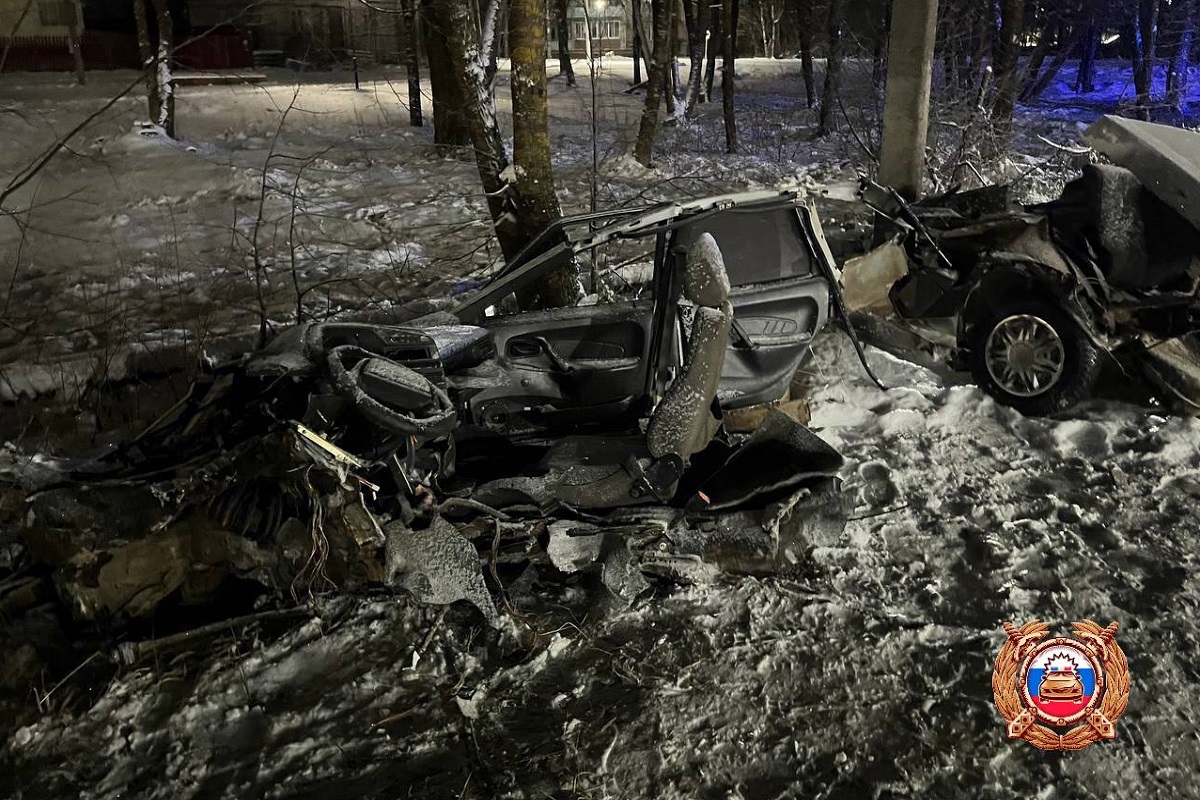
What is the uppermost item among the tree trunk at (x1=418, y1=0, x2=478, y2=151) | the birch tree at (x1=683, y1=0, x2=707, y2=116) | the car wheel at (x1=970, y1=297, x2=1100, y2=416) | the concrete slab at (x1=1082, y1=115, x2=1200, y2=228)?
the birch tree at (x1=683, y1=0, x2=707, y2=116)

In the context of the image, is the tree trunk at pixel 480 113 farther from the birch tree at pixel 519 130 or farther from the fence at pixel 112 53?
the fence at pixel 112 53

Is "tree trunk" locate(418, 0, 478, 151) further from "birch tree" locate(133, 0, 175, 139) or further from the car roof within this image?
the car roof

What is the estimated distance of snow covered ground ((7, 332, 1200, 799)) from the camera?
9.31ft

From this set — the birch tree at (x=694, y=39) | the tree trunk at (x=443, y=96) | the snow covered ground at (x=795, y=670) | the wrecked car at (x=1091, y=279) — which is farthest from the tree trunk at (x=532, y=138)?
the birch tree at (x=694, y=39)

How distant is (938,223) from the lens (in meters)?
6.00

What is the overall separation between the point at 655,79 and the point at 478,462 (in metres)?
10.6

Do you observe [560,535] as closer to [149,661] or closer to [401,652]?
[401,652]

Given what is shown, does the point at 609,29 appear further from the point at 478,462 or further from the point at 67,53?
the point at 478,462

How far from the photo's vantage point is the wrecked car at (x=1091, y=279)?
198 inches

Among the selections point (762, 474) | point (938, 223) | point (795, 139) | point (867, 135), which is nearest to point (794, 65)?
point (795, 139)

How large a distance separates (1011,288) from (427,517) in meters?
4.07

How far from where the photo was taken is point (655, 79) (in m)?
13.1

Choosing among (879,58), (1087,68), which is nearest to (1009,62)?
(879,58)

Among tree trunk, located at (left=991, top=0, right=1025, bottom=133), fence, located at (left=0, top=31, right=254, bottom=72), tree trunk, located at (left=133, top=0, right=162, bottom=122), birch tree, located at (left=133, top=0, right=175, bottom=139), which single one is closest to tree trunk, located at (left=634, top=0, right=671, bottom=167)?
tree trunk, located at (left=991, top=0, right=1025, bottom=133)
